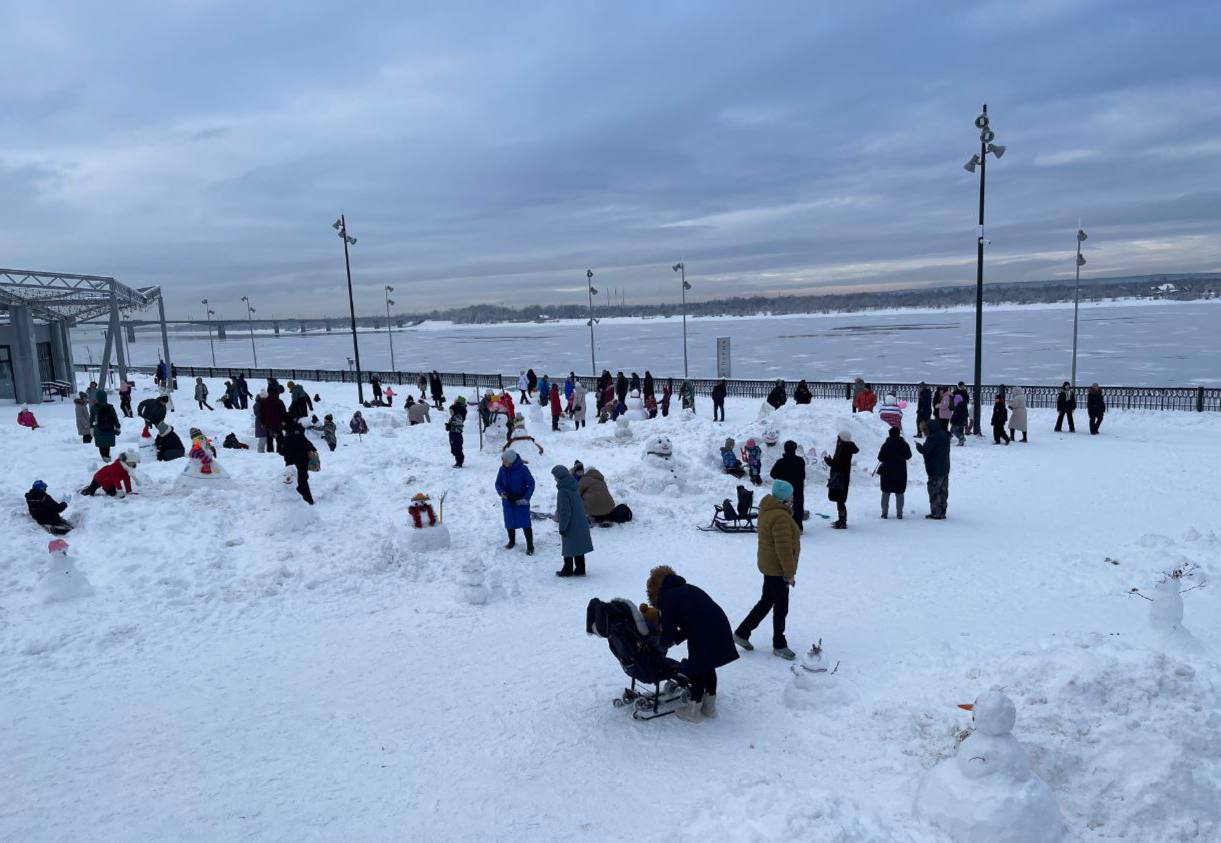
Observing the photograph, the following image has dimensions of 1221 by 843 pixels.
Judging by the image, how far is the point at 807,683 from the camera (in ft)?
18.4

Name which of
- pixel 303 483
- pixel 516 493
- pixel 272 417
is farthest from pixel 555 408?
pixel 516 493

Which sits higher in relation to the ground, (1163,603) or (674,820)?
(1163,603)

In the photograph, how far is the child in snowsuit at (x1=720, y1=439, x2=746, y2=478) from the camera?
13.5m

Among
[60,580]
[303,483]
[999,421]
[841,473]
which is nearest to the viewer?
[60,580]

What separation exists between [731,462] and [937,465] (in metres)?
3.80

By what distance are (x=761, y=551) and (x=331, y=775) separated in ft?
11.9

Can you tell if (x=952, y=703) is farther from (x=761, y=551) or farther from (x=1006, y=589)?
(x=1006, y=589)

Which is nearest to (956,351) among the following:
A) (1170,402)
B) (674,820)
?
(1170,402)

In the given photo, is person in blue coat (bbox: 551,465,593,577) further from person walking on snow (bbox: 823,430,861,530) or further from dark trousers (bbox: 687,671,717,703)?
person walking on snow (bbox: 823,430,861,530)

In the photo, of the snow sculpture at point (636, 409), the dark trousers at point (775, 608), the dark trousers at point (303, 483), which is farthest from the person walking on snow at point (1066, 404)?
the dark trousers at point (303, 483)

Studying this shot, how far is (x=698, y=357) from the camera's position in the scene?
55250 millimetres

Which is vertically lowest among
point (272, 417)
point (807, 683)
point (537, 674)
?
point (537, 674)

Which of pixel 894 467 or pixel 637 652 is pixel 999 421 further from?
pixel 637 652

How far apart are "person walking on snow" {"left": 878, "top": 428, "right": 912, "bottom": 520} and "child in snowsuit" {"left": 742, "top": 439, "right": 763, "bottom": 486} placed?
253 centimetres
